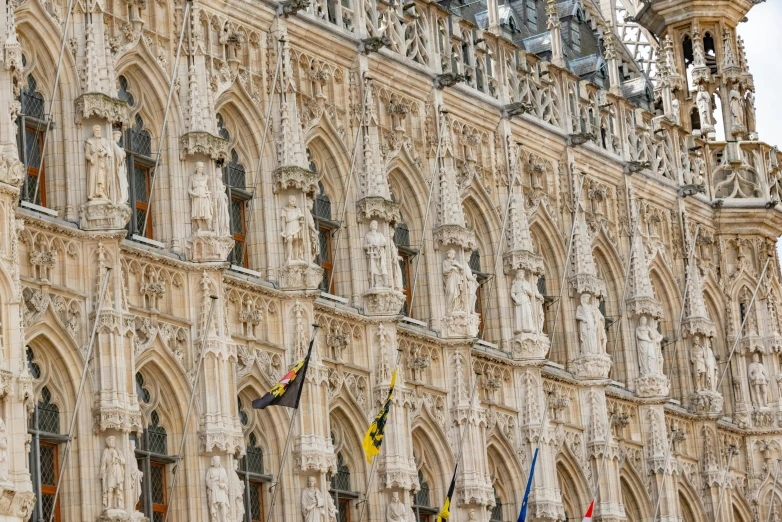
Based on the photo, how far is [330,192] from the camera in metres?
38.8

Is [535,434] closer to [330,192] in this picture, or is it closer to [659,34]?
[330,192]

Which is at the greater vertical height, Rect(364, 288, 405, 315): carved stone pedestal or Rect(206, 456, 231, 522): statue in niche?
Rect(364, 288, 405, 315): carved stone pedestal

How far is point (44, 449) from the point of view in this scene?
3108cm

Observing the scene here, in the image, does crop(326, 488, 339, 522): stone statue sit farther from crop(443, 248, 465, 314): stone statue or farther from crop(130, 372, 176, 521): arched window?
crop(443, 248, 465, 314): stone statue

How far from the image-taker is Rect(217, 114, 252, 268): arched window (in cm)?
3634

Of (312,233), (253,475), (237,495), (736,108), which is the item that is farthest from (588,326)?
(237,495)

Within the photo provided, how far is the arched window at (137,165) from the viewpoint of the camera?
3419 centimetres

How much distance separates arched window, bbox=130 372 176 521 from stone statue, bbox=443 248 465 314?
331 inches

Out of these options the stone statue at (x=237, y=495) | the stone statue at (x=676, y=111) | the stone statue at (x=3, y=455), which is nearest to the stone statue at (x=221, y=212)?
the stone statue at (x=237, y=495)

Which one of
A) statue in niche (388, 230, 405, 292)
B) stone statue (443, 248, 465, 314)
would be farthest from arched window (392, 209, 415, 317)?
statue in niche (388, 230, 405, 292)

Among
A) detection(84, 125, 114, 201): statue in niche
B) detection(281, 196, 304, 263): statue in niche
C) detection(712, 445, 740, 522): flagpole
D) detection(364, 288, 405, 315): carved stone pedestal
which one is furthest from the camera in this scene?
detection(712, 445, 740, 522): flagpole

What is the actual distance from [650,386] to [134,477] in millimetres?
17336

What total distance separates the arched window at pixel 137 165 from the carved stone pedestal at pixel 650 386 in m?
15.2

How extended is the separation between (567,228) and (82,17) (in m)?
14.7
